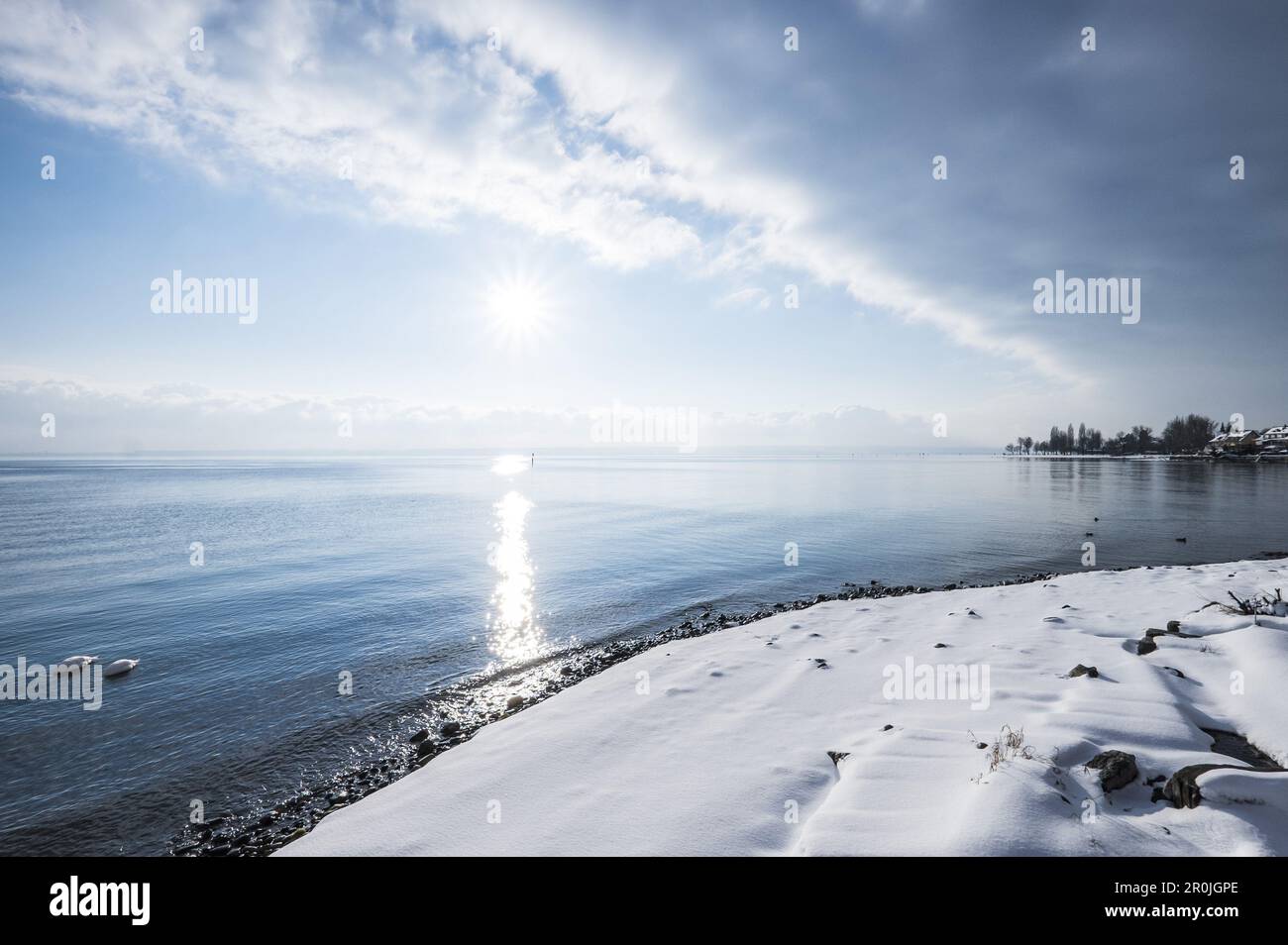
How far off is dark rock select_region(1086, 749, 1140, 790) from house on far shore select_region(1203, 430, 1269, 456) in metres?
247

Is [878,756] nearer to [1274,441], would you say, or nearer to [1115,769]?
[1115,769]

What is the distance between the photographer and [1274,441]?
591 feet

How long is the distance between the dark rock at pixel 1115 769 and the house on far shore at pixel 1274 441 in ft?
845

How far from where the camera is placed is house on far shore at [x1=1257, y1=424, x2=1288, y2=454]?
171 m

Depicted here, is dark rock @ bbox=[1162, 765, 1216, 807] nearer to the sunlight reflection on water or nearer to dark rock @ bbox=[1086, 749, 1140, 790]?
dark rock @ bbox=[1086, 749, 1140, 790]

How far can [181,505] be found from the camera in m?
66.8

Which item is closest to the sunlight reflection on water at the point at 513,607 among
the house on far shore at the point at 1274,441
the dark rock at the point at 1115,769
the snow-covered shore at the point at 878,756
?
the snow-covered shore at the point at 878,756

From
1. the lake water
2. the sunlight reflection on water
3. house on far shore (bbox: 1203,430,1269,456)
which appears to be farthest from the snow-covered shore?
house on far shore (bbox: 1203,430,1269,456)

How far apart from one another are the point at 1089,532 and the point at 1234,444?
21091 centimetres

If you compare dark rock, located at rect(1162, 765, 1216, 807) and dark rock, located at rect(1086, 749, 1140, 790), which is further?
dark rock, located at rect(1086, 749, 1140, 790)
